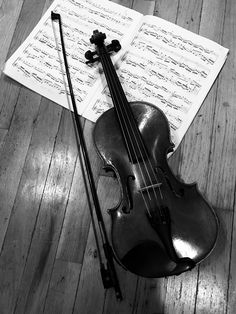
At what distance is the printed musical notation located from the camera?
158 cm

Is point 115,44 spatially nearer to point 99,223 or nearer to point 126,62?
point 126,62

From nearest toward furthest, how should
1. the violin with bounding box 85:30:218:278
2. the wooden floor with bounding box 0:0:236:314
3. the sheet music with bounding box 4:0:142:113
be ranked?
the violin with bounding box 85:30:218:278 < the wooden floor with bounding box 0:0:236:314 < the sheet music with bounding box 4:0:142:113

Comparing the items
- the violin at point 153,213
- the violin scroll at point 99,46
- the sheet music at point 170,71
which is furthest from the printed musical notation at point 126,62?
the violin at point 153,213

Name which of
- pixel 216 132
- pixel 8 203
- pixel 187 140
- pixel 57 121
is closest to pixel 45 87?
pixel 57 121

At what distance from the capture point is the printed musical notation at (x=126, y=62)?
1585 mm

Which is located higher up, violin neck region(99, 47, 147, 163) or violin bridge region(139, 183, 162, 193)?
violin neck region(99, 47, 147, 163)

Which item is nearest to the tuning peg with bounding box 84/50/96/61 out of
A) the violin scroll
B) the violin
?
the violin scroll

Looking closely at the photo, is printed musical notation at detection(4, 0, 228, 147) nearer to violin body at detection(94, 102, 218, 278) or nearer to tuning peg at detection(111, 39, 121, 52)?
tuning peg at detection(111, 39, 121, 52)

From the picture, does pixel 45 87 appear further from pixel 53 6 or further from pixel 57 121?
pixel 53 6

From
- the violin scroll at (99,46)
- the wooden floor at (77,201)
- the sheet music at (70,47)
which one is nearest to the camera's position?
the wooden floor at (77,201)

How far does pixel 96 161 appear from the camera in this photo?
1.53 metres

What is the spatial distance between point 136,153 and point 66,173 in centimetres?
38

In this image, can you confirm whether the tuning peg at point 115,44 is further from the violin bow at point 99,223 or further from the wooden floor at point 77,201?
the wooden floor at point 77,201

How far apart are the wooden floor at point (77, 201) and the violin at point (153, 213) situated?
7.2 inches
